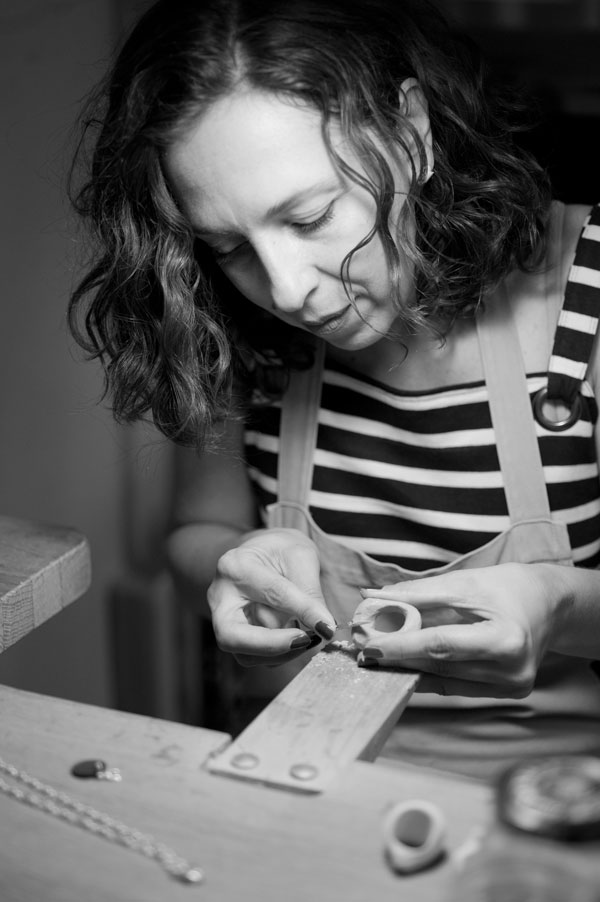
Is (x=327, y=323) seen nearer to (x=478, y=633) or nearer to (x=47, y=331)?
(x=478, y=633)

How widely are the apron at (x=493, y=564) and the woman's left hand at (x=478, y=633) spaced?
0.23 m

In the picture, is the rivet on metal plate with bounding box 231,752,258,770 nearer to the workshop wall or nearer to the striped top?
the striped top


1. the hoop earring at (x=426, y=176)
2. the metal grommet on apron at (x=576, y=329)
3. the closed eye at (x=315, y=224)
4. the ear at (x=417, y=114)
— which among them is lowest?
the metal grommet on apron at (x=576, y=329)

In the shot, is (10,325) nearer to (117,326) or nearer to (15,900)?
(117,326)

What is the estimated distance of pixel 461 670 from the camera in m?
0.93

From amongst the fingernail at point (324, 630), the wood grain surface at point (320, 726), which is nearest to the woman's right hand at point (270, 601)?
the fingernail at point (324, 630)

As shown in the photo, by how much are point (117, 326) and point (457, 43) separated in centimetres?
50

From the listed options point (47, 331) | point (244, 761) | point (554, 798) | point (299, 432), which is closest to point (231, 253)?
point (299, 432)

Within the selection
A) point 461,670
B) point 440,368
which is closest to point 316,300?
point 440,368

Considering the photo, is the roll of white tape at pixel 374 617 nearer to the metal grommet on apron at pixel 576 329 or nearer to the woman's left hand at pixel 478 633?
the woman's left hand at pixel 478 633

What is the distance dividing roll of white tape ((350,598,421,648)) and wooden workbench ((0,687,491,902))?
0.62 feet

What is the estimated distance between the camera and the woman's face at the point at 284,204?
967 mm

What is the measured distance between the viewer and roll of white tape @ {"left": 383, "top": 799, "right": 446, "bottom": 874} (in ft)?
1.90

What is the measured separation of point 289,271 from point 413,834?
1.83 ft
